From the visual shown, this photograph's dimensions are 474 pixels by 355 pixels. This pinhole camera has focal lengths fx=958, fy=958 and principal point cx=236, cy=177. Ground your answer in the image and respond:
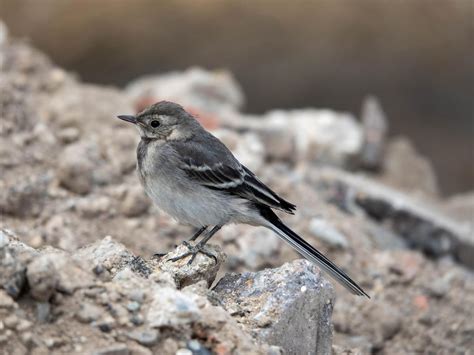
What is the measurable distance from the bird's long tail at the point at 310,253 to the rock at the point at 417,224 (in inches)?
136

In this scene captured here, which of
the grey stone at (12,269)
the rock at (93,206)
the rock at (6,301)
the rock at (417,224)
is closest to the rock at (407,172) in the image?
the rock at (417,224)

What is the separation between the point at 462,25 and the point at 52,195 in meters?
9.32

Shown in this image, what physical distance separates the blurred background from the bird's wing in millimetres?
8213

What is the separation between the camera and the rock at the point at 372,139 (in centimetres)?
1206

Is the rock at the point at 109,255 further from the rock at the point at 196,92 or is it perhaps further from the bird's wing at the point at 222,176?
the rock at the point at 196,92

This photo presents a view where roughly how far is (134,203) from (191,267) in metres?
2.94

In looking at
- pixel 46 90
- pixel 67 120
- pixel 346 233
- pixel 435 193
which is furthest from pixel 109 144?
pixel 435 193

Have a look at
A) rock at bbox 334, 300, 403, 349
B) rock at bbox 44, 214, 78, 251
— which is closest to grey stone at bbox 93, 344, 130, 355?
rock at bbox 44, 214, 78, 251

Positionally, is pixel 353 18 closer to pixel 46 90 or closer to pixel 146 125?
pixel 46 90

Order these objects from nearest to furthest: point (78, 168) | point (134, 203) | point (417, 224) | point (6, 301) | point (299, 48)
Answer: point (6, 301) < point (134, 203) < point (78, 168) < point (417, 224) < point (299, 48)

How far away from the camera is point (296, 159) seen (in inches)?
440

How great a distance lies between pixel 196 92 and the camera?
12.2 meters

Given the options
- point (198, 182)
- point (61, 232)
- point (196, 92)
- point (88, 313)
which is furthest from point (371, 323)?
point (196, 92)

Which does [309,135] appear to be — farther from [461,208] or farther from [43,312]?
[43,312]
